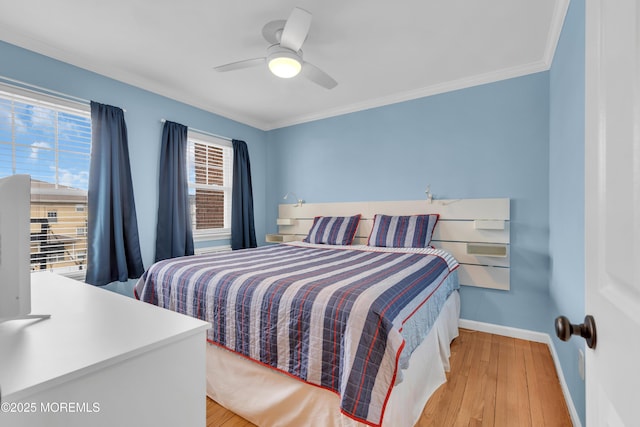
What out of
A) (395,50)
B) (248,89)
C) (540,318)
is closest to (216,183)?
(248,89)

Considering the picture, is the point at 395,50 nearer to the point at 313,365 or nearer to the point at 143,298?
the point at 313,365

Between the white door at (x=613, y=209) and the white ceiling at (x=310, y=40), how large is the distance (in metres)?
1.71

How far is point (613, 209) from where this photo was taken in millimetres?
519

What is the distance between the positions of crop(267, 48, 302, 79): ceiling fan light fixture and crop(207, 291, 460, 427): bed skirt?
194 centimetres

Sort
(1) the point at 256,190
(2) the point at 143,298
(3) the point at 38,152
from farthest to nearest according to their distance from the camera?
(1) the point at 256,190 < (3) the point at 38,152 < (2) the point at 143,298

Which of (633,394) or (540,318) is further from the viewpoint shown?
(540,318)

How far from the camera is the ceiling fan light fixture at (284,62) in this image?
6.71 feet

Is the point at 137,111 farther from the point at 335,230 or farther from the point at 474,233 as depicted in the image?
the point at 474,233

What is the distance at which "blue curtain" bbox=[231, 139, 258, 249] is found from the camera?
3.96 meters

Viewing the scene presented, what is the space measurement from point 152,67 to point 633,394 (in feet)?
A: 11.3

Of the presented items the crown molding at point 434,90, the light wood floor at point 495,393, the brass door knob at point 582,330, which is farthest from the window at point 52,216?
the brass door knob at point 582,330

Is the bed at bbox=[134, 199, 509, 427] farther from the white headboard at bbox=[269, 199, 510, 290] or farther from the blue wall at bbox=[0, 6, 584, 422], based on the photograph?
the blue wall at bbox=[0, 6, 584, 422]

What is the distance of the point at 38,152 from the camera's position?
236cm

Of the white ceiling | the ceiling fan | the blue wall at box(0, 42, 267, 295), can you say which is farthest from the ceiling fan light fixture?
the blue wall at box(0, 42, 267, 295)
